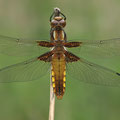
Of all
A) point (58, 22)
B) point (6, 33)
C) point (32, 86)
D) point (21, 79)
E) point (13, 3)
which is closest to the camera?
point (21, 79)

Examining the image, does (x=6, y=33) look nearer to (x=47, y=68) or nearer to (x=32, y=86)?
(x=32, y=86)

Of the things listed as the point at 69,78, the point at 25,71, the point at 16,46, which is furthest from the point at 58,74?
the point at 69,78

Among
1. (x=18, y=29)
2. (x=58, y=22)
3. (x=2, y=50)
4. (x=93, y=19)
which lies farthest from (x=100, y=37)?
(x=2, y=50)

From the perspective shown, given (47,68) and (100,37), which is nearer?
(47,68)

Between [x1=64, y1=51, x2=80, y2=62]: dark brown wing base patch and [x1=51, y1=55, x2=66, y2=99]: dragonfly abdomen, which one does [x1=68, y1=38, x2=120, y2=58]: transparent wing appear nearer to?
[x1=64, y1=51, x2=80, y2=62]: dark brown wing base patch

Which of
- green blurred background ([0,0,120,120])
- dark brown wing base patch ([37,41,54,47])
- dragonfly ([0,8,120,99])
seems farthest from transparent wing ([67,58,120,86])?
green blurred background ([0,0,120,120])

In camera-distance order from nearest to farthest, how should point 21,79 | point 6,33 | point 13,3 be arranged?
point 21,79
point 6,33
point 13,3

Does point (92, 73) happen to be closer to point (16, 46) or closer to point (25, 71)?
point (25, 71)
